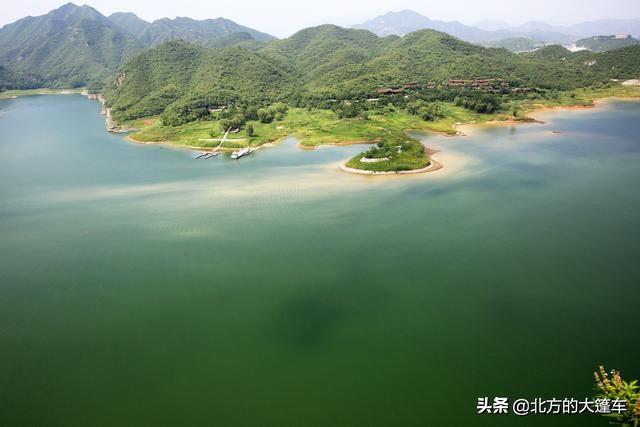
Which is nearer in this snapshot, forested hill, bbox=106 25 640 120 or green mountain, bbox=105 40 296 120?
green mountain, bbox=105 40 296 120

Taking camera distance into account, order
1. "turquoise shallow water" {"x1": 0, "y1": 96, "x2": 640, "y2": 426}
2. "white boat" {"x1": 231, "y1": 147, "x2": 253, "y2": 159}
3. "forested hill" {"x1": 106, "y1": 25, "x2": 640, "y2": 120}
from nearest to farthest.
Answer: "turquoise shallow water" {"x1": 0, "y1": 96, "x2": 640, "y2": 426} → "white boat" {"x1": 231, "y1": 147, "x2": 253, "y2": 159} → "forested hill" {"x1": 106, "y1": 25, "x2": 640, "y2": 120}

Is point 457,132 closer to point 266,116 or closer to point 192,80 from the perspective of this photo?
point 266,116

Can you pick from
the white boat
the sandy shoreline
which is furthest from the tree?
the white boat

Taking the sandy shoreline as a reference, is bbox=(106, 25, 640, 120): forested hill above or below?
above

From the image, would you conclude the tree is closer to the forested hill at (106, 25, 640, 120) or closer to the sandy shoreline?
the sandy shoreline

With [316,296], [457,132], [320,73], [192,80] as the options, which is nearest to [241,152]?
[457,132]

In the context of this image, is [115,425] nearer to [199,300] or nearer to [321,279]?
[199,300]

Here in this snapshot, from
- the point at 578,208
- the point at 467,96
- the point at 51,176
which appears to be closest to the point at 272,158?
the point at 51,176
